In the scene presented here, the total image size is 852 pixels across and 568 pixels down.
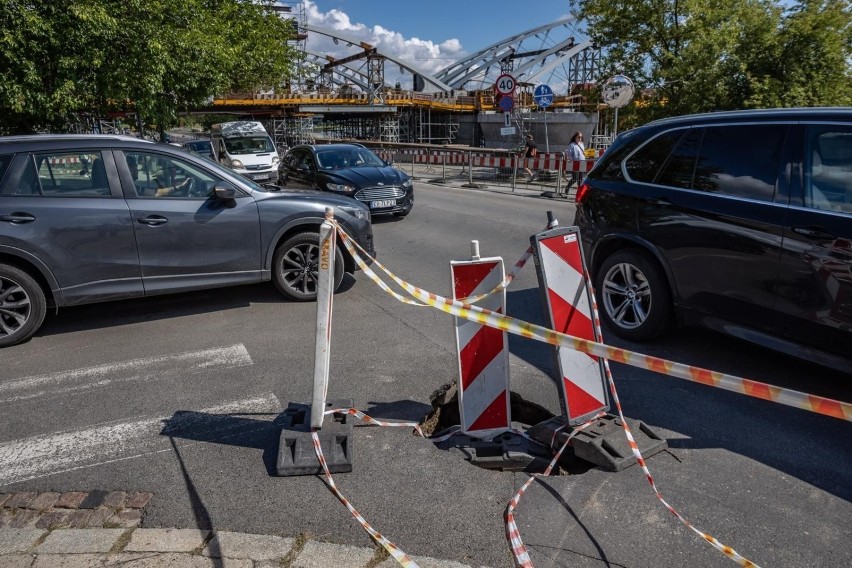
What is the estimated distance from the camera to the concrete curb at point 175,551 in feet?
9.20

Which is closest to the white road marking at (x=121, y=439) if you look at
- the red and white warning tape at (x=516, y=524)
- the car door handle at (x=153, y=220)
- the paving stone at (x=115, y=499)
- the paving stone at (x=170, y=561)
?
the paving stone at (x=115, y=499)

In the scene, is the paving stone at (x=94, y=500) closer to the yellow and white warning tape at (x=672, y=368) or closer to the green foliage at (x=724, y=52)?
the yellow and white warning tape at (x=672, y=368)

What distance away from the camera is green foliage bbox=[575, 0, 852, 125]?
1596 centimetres

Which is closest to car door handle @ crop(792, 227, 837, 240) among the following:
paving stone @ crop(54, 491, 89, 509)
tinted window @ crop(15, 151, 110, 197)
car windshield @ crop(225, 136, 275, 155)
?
paving stone @ crop(54, 491, 89, 509)

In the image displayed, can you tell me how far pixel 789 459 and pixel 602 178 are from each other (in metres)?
3.13

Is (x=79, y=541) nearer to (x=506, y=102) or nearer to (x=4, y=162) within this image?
(x=4, y=162)

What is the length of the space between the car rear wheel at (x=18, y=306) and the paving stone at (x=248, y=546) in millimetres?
4063

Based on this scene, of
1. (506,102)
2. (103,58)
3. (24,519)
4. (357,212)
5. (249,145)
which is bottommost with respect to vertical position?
(24,519)

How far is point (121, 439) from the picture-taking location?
4.02 m

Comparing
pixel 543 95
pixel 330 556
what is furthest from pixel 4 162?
pixel 543 95

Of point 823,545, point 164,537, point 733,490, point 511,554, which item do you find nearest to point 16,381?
point 164,537

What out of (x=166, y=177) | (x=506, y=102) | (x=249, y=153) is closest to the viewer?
(x=166, y=177)

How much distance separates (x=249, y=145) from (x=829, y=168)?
71.5ft

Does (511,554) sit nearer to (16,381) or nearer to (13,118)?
(16,381)
